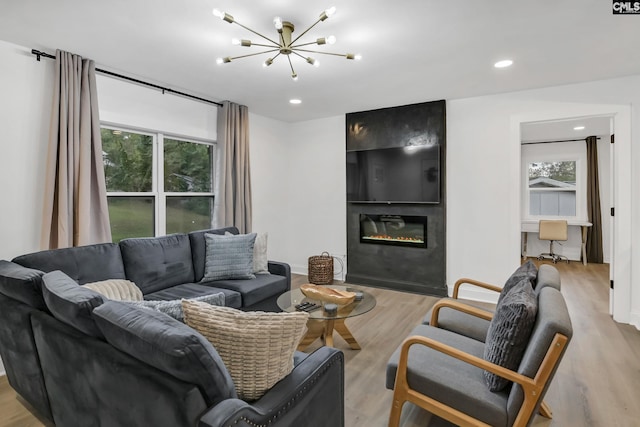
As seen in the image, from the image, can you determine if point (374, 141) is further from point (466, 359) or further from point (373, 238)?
point (466, 359)

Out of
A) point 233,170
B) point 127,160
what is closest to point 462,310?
point 233,170

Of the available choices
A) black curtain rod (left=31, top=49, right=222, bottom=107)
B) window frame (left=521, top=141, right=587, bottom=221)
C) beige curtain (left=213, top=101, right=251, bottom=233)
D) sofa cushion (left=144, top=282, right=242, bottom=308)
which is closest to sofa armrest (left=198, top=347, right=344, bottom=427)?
sofa cushion (left=144, top=282, right=242, bottom=308)

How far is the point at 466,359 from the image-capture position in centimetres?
150

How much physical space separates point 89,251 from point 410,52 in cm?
309

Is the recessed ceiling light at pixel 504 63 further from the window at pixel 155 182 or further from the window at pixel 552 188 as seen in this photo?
the window at pixel 552 188

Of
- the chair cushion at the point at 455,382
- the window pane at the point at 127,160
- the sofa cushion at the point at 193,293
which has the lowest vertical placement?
the chair cushion at the point at 455,382

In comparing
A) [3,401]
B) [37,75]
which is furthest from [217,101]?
[3,401]

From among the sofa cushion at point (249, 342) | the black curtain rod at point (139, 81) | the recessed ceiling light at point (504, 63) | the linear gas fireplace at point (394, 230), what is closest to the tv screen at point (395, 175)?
the linear gas fireplace at point (394, 230)

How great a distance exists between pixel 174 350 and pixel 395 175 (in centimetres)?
400

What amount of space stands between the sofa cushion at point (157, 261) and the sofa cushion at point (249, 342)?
1.91m

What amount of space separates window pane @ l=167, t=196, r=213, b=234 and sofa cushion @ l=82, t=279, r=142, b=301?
67.9 inches

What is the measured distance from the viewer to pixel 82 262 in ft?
8.30

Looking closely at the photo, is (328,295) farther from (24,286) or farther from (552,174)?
(552,174)

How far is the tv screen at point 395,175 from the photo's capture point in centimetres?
437
